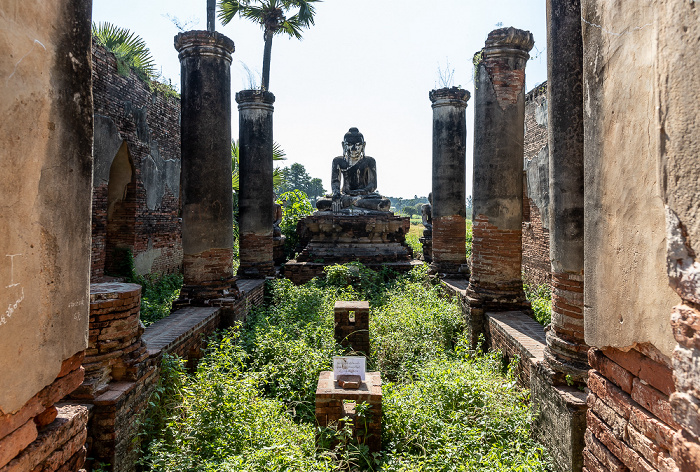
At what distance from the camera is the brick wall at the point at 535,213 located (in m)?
10.0

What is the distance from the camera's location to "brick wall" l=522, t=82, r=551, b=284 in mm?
10008

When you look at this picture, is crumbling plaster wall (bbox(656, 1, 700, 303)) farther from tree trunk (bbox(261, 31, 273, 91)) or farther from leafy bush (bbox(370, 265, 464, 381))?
tree trunk (bbox(261, 31, 273, 91))

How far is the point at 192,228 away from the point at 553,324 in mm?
4609

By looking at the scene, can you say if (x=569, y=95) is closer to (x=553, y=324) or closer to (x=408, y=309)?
(x=553, y=324)

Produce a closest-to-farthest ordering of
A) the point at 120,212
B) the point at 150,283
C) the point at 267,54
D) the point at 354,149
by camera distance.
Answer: the point at 120,212, the point at 150,283, the point at 354,149, the point at 267,54

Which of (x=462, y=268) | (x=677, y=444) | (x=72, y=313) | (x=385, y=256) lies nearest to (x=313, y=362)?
(x=72, y=313)

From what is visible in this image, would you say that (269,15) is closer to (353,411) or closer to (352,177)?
(352,177)

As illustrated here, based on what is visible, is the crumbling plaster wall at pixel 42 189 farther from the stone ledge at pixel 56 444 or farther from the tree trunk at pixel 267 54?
the tree trunk at pixel 267 54

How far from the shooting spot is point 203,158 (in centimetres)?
627

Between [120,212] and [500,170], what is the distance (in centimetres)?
754

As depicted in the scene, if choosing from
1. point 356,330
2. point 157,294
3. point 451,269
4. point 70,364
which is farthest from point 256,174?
point 70,364

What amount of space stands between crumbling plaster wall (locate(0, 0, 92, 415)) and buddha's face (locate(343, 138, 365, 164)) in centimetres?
1107

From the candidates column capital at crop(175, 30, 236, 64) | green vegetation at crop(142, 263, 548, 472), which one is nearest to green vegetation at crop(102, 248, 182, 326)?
green vegetation at crop(142, 263, 548, 472)

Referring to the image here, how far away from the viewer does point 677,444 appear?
1492 millimetres
